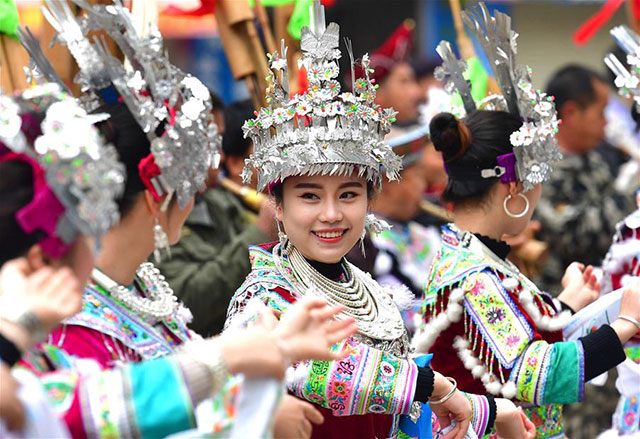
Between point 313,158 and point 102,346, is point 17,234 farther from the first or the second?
point 313,158

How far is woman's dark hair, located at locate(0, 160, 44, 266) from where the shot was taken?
6.50 ft

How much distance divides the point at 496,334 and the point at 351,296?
0.59 m

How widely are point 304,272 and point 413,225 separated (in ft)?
9.68

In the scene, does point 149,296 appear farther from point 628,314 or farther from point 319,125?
point 628,314

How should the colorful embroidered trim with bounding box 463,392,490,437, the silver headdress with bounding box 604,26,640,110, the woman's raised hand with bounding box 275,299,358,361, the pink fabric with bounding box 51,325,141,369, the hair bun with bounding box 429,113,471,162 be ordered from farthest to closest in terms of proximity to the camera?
the silver headdress with bounding box 604,26,640,110 < the hair bun with bounding box 429,113,471,162 < the colorful embroidered trim with bounding box 463,392,490,437 < the pink fabric with bounding box 51,325,141,369 < the woman's raised hand with bounding box 275,299,358,361

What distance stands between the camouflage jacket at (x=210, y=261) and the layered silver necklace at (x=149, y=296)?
1523mm

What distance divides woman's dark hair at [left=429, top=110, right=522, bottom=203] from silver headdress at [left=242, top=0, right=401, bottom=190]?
1.71 ft

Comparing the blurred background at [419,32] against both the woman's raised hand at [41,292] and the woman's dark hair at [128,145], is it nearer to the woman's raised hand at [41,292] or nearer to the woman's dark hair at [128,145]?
the woman's dark hair at [128,145]

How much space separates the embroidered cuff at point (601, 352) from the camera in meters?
3.28

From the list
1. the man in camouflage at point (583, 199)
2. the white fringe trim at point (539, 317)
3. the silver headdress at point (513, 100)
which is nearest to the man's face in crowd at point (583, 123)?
the man in camouflage at point (583, 199)

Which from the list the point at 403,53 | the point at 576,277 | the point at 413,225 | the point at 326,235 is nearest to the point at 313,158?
the point at 326,235

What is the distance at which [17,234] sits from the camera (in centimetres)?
200

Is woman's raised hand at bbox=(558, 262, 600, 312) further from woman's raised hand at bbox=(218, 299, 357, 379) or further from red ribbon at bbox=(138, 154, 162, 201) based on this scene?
red ribbon at bbox=(138, 154, 162, 201)

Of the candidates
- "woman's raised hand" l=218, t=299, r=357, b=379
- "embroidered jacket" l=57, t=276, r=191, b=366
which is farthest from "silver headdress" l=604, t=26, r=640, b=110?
"embroidered jacket" l=57, t=276, r=191, b=366
